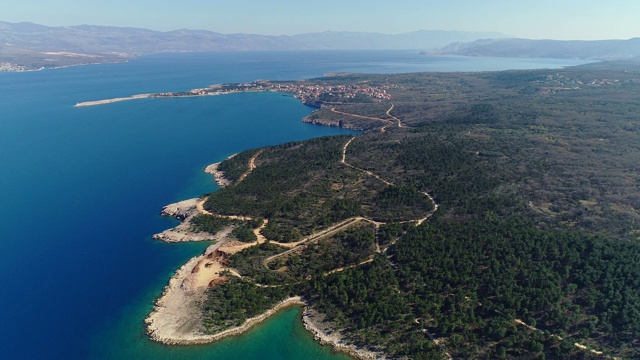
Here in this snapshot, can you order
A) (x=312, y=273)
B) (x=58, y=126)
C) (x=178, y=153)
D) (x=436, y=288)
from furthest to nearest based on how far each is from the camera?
(x=58, y=126), (x=178, y=153), (x=312, y=273), (x=436, y=288)

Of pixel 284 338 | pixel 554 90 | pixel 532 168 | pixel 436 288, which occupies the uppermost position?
pixel 554 90

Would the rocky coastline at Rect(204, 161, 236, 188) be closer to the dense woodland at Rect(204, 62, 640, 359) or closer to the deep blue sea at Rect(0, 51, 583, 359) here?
the deep blue sea at Rect(0, 51, 583, 359)

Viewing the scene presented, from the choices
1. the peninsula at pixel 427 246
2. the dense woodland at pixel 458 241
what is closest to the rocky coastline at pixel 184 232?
the peninsula at pixel 427 246

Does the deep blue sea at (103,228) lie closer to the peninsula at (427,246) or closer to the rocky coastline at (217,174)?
the rocky coastline at (217,174)

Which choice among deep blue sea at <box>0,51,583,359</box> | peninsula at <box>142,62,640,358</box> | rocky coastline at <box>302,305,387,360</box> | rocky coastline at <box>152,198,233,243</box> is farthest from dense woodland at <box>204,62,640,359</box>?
deep blue sea at <box>0,51,583,359</box>

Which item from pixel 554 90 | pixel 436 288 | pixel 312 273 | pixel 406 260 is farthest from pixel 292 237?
pixel 554 90

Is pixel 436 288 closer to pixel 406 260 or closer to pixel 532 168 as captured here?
pixel 406 260
